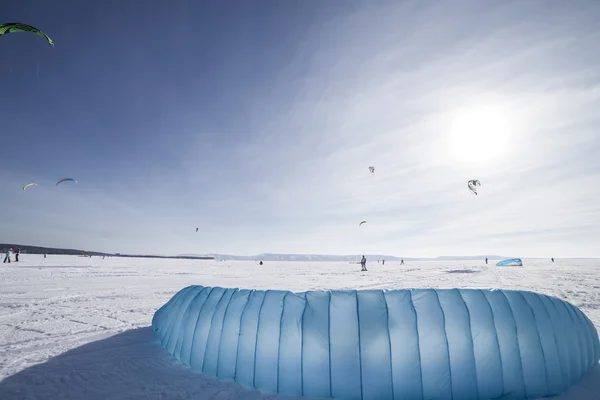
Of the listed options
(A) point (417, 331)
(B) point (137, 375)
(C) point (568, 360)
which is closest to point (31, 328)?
(B) point (137, 375)

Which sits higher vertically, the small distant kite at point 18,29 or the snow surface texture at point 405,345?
the small distant kite at point 18,29

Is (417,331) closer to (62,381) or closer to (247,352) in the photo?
(247,352)

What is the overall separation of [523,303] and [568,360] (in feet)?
4.65

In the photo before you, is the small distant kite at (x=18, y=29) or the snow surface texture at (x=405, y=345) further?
the small distant kite at (x=18, y=29)

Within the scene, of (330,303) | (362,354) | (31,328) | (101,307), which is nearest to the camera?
(362,354)

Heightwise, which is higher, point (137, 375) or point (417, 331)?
point (417, 331)

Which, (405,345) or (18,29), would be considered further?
(18,29)

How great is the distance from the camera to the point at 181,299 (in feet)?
26.8

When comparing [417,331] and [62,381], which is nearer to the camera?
[417,331]

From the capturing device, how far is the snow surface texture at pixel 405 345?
5023 millimetres

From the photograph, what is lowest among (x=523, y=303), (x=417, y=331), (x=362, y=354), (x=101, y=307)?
(x=101, y=307)

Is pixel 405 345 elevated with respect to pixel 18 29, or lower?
lower

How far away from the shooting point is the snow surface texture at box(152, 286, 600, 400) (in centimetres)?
502

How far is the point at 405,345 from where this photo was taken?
5062 mm
